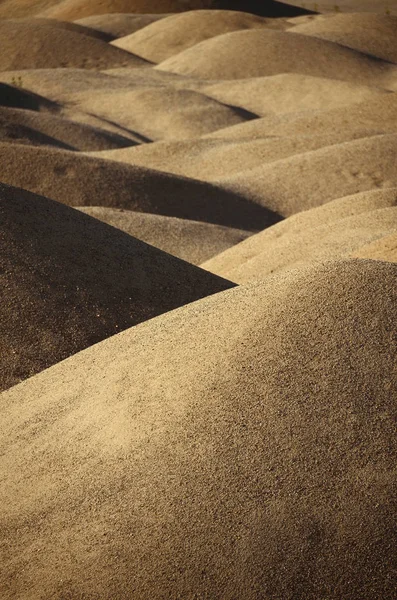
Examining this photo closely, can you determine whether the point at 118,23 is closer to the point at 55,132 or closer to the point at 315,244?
the point at 55,132

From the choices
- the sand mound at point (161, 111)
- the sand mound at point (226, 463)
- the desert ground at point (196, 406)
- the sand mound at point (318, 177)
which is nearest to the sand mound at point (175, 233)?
the desert ground at point (196, 406)

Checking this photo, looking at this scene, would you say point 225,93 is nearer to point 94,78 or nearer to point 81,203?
point 94,78

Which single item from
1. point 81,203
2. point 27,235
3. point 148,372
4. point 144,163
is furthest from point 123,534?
point 144,163

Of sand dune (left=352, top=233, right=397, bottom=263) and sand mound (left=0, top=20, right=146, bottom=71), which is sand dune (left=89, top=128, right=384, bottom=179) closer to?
sand dune (left=352, top=233, right=397, bottom=263)

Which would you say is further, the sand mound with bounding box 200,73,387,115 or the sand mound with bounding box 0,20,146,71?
the sand mound with bounding box 0,20,146,71

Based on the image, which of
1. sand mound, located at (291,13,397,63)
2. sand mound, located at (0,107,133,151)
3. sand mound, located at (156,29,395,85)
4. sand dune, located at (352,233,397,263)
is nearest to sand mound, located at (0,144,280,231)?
sand mound, located at (0,107,133,151)

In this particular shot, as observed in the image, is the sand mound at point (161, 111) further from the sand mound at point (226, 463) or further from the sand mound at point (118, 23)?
the sand mound at point (226, 463)

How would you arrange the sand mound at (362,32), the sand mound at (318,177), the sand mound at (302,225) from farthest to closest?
the sand mound at (362,32) < the sand mound at (318,177) < the sand mound at (302,225)
